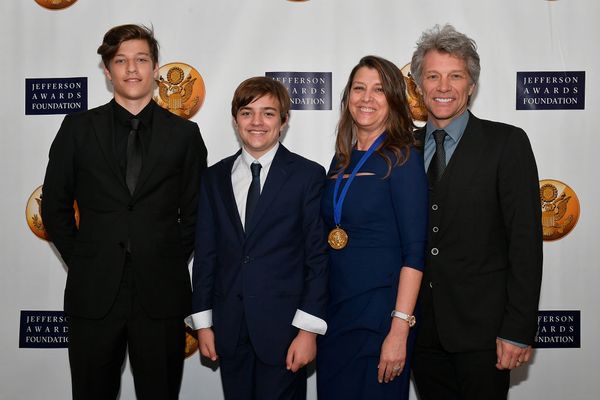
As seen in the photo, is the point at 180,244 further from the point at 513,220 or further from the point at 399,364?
the point at 513,220

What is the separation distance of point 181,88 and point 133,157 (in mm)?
999

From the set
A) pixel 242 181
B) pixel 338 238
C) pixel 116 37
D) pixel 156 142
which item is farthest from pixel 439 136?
pixel 116 37

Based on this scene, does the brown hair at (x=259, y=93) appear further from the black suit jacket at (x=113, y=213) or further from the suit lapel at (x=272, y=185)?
the black suit jacket at (x=113, y=213)

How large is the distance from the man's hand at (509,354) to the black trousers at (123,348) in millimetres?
1160

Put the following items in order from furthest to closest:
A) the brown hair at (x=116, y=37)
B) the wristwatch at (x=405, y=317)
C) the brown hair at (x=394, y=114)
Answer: the brown hair at (x=116, y=37) < the brown hair at (x=394, y=114) < the wristwatch at (x=405, y=317)

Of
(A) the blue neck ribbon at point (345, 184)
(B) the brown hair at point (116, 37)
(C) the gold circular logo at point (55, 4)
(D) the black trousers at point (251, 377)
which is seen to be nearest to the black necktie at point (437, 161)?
(A) the blue neck ribbon at point (345, 184)

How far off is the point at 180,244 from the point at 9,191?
4.65 ft

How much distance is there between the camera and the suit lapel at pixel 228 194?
6.02ft

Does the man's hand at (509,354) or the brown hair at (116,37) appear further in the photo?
the brown hair at (116,37)

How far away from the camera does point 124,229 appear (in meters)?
1.94

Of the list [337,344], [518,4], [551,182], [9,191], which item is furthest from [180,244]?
[518,4]

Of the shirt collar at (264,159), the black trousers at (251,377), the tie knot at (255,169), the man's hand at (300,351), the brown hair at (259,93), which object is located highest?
the brown hair at (259,93)

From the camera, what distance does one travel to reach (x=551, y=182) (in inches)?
113

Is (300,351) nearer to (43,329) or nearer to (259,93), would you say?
(259,93)
